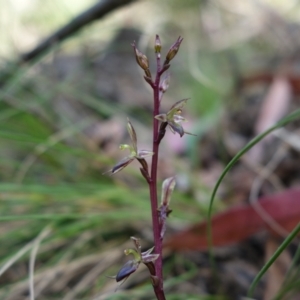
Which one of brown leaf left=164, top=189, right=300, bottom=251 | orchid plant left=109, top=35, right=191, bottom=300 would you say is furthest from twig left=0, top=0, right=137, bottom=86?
orchid plant left=109, top=35, right=191, bottom=300

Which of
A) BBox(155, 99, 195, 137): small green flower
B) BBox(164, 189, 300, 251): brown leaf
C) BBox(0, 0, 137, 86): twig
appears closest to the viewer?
BBox(155, 99, 195, 137): small green flower

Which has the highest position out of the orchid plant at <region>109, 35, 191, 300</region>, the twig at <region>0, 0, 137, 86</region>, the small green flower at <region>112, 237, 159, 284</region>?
the twig at <region>0, 0, 137, 86</region>

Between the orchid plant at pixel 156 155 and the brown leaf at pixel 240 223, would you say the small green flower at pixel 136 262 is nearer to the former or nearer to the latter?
the orchid plant at pixel 156 155

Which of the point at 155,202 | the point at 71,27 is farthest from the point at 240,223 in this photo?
the point at 71,27

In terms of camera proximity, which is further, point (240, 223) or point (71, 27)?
point (71, 27)

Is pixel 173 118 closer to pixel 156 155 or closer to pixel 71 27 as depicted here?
pixel 156 155

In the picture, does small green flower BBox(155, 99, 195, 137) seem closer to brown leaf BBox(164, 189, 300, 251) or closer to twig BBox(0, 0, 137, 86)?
brown leaf BBox(164, 189, 300, 251)

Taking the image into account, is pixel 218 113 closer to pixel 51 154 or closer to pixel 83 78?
pixel 51 154

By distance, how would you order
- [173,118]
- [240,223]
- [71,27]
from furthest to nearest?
1. [71,27]
2. [240,223]
3. [173,118]

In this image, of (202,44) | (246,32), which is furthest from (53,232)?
(246,32)

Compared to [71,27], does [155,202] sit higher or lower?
lower

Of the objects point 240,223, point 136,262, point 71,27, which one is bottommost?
point 136,262
